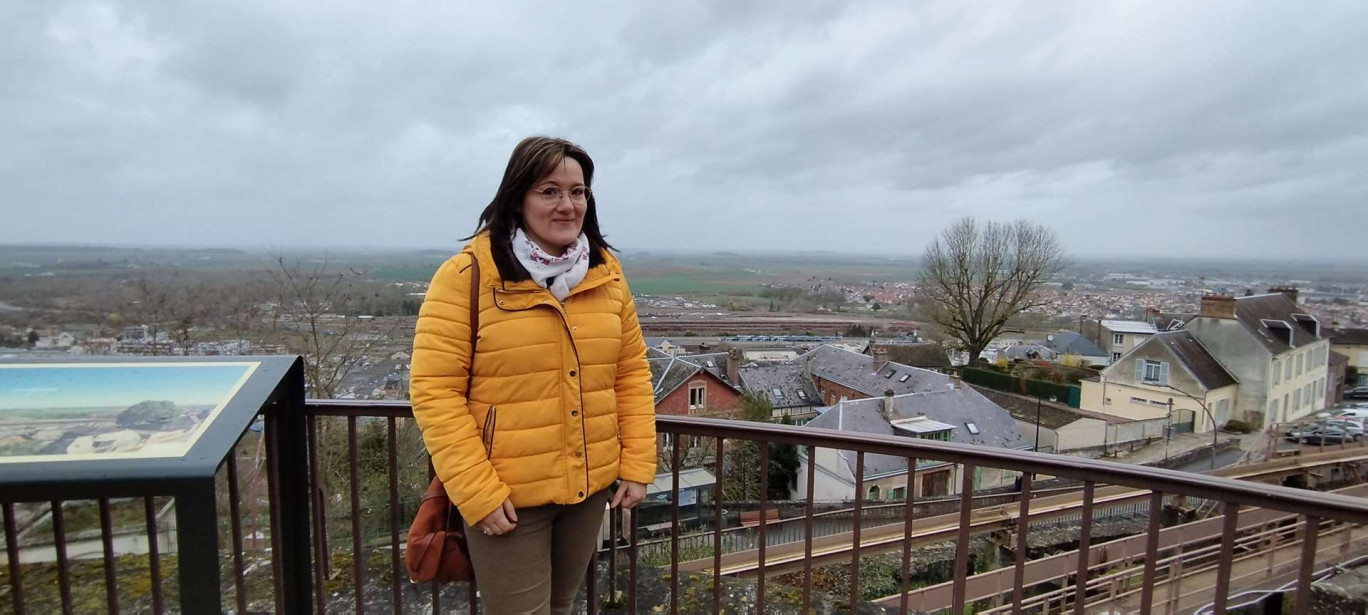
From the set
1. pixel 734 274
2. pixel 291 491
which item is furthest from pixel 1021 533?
pixel 734 274

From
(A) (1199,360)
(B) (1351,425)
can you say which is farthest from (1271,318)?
(B) (1351,425)

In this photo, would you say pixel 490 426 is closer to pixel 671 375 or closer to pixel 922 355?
pixel 671 375

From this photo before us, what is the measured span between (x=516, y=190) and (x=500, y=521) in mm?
864

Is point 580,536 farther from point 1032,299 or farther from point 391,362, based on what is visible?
point 1032,299

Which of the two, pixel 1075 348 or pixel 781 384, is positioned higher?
pixel 1075 348

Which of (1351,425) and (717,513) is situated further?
(1351,425)

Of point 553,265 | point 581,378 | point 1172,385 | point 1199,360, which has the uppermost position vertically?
point 553,265

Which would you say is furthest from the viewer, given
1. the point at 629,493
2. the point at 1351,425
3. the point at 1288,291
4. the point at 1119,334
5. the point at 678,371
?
the point at 1119,334

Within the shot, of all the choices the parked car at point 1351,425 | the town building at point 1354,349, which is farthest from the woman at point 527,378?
the town building at point 1354,349

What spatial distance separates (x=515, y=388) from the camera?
1.61 metres

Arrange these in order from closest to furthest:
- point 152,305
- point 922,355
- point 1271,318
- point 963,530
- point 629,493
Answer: point 629,493, point 963,530, point 152,305, point 1271,318, point 922,355

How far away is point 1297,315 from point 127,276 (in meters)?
38.7

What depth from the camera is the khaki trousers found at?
1712 millimetres

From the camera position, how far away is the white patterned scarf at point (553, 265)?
5.36ft
